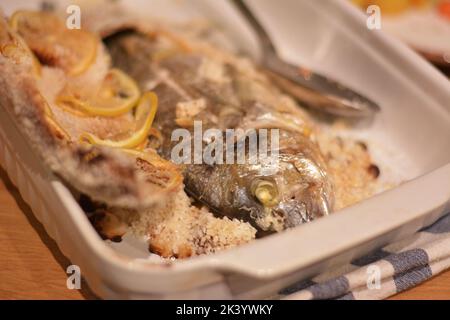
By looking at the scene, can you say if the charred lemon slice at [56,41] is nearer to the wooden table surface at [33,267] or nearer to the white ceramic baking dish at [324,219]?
the white ceramic baking dish at [324,219]

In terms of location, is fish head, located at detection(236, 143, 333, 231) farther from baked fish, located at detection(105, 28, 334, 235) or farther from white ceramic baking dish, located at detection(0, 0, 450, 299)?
white ceramic baking dish, located at detection(0, 0, 450, 299)

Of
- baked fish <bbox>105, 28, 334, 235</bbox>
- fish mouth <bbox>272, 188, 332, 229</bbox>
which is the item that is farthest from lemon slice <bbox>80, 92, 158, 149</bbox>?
fish mouth <bbox>272, 188, 332, 229</bbox>

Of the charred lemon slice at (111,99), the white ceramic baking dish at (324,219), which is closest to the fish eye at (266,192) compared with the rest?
the white ceramic baking dish at (324,219)

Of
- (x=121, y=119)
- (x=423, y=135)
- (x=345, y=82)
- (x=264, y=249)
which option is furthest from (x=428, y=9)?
(x=264, y=249)

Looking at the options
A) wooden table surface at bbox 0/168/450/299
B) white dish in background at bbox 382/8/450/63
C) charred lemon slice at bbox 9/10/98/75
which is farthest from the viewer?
white dish in background at bbox 382/8/450/63
